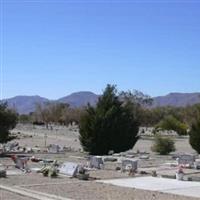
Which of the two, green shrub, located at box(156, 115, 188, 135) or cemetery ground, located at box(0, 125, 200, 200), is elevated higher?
green shrub, located at box(156, 115, 188, 135)

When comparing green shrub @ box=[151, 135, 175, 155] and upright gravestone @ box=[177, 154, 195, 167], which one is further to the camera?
green shrub @ box=[151, 135, 175, 155]

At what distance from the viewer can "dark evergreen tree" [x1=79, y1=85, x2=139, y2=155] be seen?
115ft

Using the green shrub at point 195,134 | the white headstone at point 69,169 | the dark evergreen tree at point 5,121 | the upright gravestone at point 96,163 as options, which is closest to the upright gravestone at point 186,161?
the upright gravestone at point 96,163

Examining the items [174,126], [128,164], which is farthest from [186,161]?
[174,126]

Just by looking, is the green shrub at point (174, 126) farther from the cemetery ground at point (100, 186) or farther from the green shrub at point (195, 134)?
the cemetery ground at point (100, 186)

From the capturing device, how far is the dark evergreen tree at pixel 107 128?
35062mm

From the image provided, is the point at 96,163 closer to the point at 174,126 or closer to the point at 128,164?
the point at 128,164

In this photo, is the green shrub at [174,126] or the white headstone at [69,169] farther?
the green shrub at [174,126]

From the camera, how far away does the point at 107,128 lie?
35031 millimetres

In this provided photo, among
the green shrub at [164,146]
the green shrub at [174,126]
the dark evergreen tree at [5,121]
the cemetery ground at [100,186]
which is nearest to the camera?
the cemetery ground at [100,186]

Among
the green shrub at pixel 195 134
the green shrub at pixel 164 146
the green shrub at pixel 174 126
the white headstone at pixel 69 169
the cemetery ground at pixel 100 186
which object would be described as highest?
the green shrub at pixel 174 126

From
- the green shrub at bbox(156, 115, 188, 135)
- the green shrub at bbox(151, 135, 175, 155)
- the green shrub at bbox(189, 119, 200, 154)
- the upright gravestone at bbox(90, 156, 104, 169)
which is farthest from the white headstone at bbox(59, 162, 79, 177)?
the green shrub at bbox(156, 115, 188, 135)

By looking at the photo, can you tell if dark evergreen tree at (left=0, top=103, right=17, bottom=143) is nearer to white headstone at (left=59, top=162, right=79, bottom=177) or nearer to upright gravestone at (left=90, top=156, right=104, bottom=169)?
upright gravestone at (left=90, top=156, right=104, bottom=169)

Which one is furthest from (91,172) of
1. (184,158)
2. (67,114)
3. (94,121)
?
(67,114)
